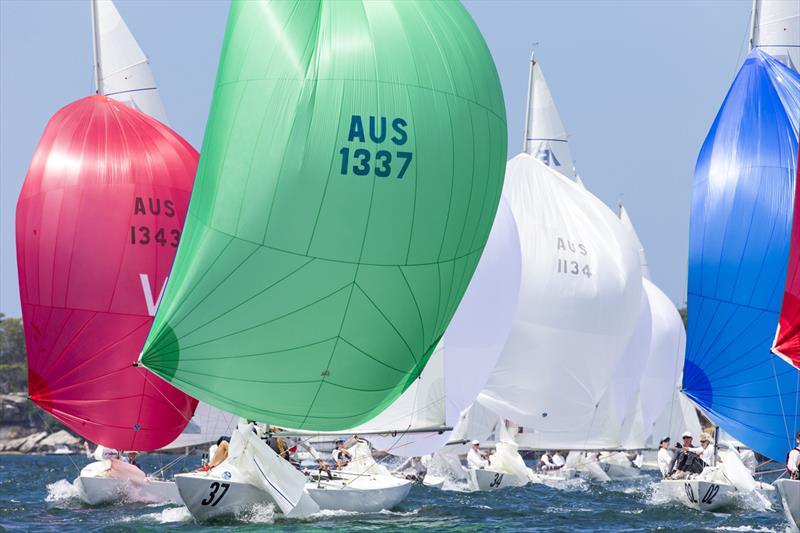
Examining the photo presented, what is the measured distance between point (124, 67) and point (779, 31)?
50.0 feet

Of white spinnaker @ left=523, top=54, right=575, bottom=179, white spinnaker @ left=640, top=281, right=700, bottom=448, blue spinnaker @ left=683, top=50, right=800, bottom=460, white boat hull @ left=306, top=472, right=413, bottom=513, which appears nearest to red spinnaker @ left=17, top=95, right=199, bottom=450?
white boat hull @ left=306, top=472, right=413, bottom=513

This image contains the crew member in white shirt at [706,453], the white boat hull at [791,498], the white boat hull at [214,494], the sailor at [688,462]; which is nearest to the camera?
the white boat hull at [791,498]

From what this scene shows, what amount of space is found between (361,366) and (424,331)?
1.30 metres

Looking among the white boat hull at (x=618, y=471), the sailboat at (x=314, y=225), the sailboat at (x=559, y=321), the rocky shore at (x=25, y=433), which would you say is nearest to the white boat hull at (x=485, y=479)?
the sailboat at (x=559, y=321)

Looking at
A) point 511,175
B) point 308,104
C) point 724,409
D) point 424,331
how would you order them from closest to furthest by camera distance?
point 308,104
point 424,331
point 724,409
point 511,175

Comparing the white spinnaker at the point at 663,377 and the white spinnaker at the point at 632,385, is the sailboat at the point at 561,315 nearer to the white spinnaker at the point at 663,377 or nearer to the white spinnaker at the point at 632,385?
the white spinnaker at the point at 632,385

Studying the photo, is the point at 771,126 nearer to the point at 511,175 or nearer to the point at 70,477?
the point at 511,175

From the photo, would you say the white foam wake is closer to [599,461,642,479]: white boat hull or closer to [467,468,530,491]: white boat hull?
[467,468,530,491]: white boat hull

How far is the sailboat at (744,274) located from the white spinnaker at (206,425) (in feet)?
32.4

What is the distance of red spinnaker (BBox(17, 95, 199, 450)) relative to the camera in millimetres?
25281

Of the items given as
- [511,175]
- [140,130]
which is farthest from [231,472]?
[511,175]

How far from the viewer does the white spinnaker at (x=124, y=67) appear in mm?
32875

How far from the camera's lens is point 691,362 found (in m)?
26.2

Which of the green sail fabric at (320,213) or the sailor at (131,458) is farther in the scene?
the sailor at (131,458)
